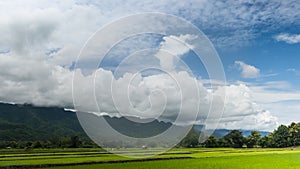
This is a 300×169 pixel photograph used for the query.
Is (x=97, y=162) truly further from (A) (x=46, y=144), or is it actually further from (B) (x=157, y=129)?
(A) (x=46, y=144)

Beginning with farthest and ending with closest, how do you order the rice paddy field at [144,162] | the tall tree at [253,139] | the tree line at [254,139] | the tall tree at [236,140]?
the tall tree at [236,140], the tall tree at [253,139], the tree line at [254,139], the rice paddy field at [144,162]

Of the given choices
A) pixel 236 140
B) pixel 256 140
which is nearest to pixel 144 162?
pixel 236 140

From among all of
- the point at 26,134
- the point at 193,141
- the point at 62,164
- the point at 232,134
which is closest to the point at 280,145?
the point at 232,134

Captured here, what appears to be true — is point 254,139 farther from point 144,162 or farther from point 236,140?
point 144,162

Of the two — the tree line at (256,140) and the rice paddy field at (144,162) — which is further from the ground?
the tree line at (256,140)

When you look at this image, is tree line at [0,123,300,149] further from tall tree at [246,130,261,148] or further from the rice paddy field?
the rice paddy field

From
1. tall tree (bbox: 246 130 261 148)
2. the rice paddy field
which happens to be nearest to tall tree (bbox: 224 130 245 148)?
tall tree (bbox: 246 130 261 148)

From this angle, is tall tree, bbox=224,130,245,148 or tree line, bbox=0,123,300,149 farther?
tall tree, bbox=224,130,245,148

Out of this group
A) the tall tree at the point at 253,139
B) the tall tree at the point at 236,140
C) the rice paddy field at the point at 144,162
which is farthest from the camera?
the tall tree at the point at 236,140

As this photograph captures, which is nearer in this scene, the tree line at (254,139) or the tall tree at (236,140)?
the tree line at (254,139)

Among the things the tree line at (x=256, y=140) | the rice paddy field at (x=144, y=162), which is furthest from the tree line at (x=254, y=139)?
the rice paddy field at (x=144, y=162)

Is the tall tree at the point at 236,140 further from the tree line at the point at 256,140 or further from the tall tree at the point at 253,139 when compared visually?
the tall tree at the point at 253,139

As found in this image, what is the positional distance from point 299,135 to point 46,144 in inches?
2755

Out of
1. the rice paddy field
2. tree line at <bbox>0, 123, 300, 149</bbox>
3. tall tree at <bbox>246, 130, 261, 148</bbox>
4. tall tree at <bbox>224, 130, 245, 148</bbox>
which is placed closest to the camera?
the rice paddy field
